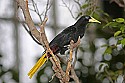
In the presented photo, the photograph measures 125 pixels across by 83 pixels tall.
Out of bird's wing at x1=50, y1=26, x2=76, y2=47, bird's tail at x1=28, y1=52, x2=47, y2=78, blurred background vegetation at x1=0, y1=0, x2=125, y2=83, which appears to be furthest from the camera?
blurred background vegetation at x1=0, y1=0, x2=125, y2=83

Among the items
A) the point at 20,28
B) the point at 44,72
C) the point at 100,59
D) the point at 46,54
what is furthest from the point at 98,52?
the point at 46,54

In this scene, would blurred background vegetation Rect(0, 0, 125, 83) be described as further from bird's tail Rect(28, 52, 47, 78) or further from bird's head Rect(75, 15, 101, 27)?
bird's tail Rect(28, 52, 47, 78)

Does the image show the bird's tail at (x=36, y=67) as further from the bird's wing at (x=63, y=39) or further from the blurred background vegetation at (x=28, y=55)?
the blurred background vegetation at (x=28, y=55)

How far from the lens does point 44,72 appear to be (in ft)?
9.68

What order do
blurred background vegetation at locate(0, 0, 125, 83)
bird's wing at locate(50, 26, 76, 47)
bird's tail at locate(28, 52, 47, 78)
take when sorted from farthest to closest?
1. blurred background vegetation at locate(0, 0, 125, 83)
2. bird's wing at locate(50, 26, 76, 47)
3. bird's tail at locate(28, 52, 47, 78)

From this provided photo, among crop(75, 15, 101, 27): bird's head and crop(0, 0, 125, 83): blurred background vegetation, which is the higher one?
crop(75, 15, 101, 27): bird's head

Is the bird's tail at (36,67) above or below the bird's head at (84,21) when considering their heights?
below

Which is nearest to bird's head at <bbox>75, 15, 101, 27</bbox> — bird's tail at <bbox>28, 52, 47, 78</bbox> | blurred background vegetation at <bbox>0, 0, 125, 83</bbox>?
bird's tail at <bbox>28, 52, 47, 78</bbox>

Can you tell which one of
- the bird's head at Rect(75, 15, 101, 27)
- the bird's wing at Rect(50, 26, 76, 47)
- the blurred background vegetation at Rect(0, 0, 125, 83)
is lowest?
the blurred background vegetation at Rect(0, 0, 125, 83)

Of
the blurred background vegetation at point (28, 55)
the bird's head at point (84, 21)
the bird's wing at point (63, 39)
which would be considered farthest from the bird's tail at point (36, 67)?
the blurred background vegetation at point (28, 55)

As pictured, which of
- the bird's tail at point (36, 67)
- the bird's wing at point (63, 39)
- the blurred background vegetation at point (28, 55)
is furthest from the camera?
the blurred background vegetation at point (28, 55)

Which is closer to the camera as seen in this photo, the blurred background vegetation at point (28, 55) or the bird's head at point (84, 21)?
the bird's head at point (84, 21)

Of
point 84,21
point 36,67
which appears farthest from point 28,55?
point 36,67

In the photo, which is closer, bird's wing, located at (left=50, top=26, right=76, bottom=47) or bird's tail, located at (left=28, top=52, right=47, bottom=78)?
bird's tail, located at (left=28, top=52, right=47, bottom=78)
